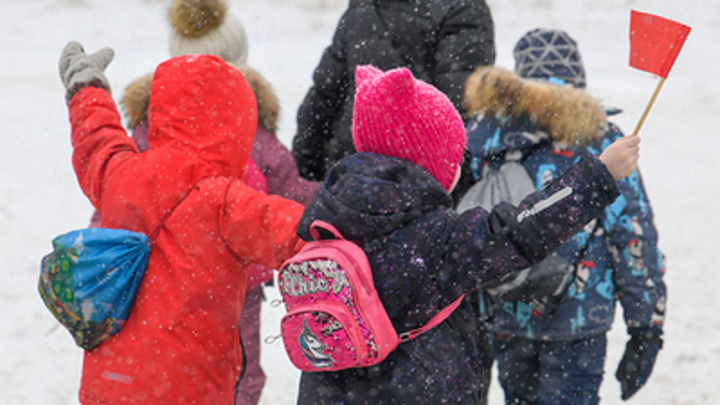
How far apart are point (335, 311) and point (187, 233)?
651 millimetres

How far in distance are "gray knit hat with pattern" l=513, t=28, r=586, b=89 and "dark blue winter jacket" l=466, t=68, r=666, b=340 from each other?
0.14 m

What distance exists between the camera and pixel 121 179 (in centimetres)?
219

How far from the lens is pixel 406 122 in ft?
6.10

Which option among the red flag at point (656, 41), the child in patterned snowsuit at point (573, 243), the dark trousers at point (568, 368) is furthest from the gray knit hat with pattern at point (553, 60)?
the dark trousers at point (568, 368)

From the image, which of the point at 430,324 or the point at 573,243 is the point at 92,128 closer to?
the point at 430,324

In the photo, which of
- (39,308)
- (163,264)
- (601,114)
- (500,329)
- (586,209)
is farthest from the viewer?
(39,308)

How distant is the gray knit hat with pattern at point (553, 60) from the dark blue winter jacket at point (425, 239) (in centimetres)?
129

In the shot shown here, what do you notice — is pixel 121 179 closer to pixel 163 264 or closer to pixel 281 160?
pixel 163 264

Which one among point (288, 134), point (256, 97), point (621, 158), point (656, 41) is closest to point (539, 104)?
point (656, 41)

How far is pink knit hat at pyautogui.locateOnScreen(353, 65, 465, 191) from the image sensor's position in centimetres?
184

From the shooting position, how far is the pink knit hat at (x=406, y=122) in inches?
72.4

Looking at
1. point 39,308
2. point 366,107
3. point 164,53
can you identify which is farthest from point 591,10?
point 366,107

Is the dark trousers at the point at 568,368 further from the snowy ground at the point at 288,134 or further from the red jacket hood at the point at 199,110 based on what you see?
the red jacket hood at the point at 199,110

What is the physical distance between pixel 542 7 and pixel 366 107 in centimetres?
1698
